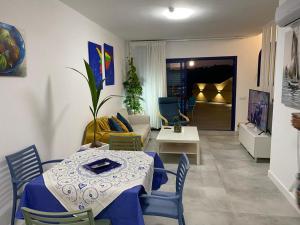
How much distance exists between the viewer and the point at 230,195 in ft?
9.53

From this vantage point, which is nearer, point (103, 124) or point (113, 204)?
point (113, 204)

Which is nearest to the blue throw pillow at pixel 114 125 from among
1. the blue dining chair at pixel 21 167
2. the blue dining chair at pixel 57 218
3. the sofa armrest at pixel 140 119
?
the sofa armrest at pixel 140 119

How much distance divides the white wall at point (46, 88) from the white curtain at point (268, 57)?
3.38 m

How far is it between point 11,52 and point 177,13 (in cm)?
254

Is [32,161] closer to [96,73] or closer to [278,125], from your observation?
[96,73]

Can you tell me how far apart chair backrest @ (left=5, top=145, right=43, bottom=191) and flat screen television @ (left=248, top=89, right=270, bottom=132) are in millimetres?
3541

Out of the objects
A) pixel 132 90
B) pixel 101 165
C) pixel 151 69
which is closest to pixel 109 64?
pixel 132 90

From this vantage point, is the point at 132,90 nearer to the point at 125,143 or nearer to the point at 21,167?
the point at 125,143

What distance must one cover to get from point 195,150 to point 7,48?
127 inches

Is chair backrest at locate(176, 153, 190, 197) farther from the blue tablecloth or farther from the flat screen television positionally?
the flat screen television

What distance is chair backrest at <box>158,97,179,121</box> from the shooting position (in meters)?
5.94

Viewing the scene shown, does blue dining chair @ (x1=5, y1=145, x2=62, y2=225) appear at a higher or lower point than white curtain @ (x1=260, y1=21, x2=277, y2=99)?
lower

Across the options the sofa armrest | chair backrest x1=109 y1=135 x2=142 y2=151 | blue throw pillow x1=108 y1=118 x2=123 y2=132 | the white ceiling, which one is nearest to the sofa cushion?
the sofa armrest

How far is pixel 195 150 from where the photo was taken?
416 centimetres
